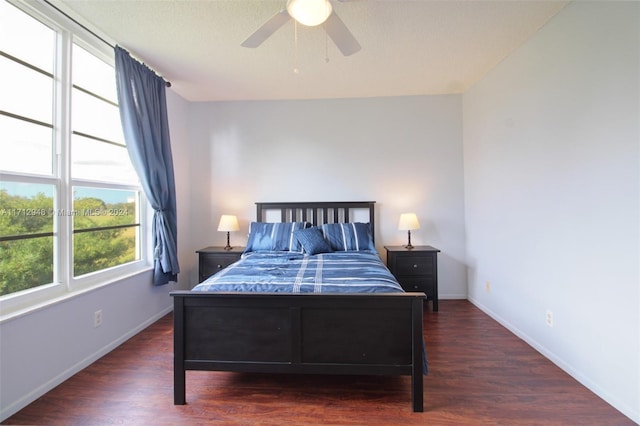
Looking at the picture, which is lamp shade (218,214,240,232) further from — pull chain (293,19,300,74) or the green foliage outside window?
pull chain (293,19,300,74)

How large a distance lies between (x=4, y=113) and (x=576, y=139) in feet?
12.7

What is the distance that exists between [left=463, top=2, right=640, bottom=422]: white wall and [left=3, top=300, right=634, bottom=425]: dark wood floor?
28 cm

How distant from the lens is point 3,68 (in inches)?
68.6

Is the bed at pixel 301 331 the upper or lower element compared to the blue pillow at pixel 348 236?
lower

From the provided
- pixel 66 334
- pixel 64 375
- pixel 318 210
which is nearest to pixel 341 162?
pixel 318 210

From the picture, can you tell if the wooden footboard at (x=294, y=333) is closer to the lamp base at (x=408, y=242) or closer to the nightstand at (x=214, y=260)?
the nightstand at (x=214, y=260)

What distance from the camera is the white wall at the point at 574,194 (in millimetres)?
1623

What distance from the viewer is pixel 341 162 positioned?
3697 millimetres

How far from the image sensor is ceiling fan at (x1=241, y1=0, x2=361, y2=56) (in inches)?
60.7

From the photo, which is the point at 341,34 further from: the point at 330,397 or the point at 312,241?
the point at 330,397

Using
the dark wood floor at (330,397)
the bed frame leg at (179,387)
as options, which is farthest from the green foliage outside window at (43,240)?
the bed frame leg at (179,387)

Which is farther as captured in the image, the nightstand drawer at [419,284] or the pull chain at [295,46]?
the nightstand drawer at [419,284]

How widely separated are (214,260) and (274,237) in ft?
2.63

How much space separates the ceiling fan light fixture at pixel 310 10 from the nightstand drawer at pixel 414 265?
8.37ft
